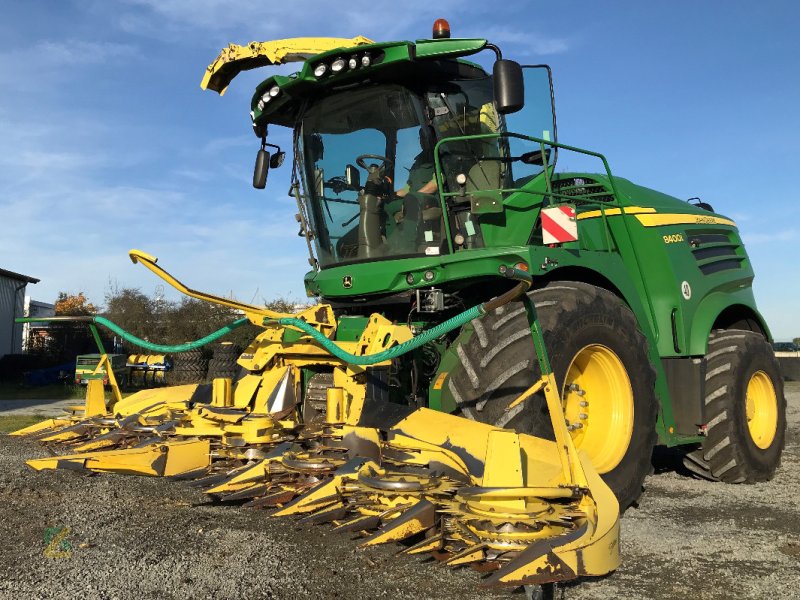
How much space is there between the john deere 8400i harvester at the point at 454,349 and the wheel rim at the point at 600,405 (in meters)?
0.01

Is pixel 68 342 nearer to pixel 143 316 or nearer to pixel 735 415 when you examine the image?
pixel 143 316

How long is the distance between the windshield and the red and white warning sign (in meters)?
0.68

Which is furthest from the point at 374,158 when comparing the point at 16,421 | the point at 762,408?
the point at 16,421

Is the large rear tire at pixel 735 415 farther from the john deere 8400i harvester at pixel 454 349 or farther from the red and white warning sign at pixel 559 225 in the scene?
the red and white warning sign at pixel 559 225

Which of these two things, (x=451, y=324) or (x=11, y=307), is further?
(x=11, y=307)

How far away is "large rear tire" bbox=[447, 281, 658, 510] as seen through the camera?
11.8ft

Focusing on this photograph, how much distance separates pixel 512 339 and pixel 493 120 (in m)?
1.80

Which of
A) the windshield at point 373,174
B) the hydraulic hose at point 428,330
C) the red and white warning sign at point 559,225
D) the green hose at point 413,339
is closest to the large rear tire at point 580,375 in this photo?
the red and white warning sign at point 559,225

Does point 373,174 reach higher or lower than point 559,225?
higher

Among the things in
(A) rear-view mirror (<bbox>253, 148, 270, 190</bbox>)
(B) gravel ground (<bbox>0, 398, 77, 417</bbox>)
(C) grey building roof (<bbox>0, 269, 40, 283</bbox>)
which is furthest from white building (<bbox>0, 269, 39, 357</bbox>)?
(A) rear-view mirror (<bbox>253, 148, 270, 190</bbox>)

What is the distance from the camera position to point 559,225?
4.22 metres

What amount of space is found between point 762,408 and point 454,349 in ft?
12.8

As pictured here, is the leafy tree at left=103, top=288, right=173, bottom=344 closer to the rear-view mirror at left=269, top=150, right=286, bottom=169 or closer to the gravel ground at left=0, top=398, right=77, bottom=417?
the gravel ground at left=0, top=398, right=77, bottom=417

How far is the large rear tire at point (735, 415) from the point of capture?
213 inches
